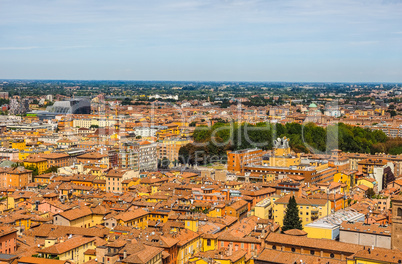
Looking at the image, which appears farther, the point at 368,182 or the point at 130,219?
the point at 368,182

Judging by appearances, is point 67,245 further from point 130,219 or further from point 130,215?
point 130,215

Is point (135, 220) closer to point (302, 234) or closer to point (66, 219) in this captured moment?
point (66, 219)

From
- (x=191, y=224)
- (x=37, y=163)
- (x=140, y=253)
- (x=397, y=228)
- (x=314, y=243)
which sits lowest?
(x=37, y=163)

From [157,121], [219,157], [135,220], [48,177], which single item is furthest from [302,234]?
[157,121]

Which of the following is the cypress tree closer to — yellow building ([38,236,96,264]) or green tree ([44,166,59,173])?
yellow building ([38,236,96,264])

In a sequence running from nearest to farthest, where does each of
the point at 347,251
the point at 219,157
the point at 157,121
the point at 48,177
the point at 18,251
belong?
the point at 347,251, the point at 18,251, the point at 48,177, the point at 219,157, the point at 157,121

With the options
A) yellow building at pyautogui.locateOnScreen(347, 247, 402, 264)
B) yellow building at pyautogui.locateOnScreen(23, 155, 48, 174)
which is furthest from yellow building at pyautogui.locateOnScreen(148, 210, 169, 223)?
yellow building at pyautogui.locateOnScreen(23, 155, 48, 174)

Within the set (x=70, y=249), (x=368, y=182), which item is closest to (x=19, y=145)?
(x=368, y=182)

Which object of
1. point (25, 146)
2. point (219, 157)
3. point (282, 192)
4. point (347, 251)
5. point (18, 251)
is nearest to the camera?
point (347, 251)
